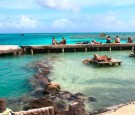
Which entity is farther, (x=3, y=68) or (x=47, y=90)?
(x=3, y=68)

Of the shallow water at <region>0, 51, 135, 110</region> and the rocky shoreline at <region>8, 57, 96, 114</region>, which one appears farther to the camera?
the shallow water at <region>0, 51, 135, 110</region>

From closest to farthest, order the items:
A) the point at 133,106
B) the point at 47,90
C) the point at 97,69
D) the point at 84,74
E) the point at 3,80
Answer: the point at 133,106 < the point at 47,90 < the point at 3,80 < the point at 84,74 < the point at 97,69

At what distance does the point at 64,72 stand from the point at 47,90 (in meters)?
7.37

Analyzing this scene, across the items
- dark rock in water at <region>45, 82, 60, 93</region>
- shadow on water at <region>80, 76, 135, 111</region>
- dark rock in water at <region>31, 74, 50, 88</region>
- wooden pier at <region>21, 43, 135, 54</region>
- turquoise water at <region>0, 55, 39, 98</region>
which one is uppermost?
wooden pier at <region>21, 43, 135, 54</region>

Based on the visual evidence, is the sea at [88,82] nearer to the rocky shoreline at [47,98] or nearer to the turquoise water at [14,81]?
the turquoise water at [14,81]

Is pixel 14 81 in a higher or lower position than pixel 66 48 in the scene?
lower

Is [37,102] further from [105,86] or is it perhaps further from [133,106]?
[105,86]

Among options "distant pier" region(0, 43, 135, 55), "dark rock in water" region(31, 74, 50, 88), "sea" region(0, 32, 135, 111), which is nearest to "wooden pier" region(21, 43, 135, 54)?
"distant pier" region(0, 43, 135, 55)

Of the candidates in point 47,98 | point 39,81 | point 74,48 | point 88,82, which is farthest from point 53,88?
point 74,48

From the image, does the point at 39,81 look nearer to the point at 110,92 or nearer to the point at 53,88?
the point at 53,88

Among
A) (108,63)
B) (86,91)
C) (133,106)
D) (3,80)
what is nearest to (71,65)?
(108,63)

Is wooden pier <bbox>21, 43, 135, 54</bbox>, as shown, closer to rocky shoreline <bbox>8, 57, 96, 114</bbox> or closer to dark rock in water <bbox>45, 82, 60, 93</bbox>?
rocky shoreline <bbox>8, 57, 96, 114</bbox>

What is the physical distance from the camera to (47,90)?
1769 cm

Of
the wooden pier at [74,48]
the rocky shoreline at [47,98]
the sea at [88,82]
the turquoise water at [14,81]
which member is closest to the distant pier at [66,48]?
the wooden pier at [74,48]
